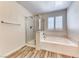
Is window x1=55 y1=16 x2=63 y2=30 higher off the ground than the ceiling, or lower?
lower

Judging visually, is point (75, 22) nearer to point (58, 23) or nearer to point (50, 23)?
point (58, 23)

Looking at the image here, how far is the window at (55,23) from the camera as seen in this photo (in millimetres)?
5543

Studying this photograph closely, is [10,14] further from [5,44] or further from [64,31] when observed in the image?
[64,31]

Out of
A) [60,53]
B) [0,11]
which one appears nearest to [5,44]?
[0,11]

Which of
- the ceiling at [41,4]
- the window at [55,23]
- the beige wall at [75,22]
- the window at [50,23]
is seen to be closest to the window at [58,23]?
the window at [55,23]

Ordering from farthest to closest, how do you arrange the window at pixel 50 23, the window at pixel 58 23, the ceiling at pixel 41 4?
the window at pixel 50 23
the window at pixel 58 23
the ceiling at pixel 41 4

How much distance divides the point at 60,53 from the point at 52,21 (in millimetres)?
3244

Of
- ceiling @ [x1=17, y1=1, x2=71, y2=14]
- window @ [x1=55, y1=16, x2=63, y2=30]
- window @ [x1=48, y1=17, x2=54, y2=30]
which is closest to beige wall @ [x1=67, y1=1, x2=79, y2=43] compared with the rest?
ceiling @ [x1=17, y1=1, x2=71, y2=14]

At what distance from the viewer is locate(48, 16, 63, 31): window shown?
5.54 meters

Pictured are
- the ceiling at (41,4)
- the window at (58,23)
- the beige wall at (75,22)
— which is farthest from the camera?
the window at (58,23)

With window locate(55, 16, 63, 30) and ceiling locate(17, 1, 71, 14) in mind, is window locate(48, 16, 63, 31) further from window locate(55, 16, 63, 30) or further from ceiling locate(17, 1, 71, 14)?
ceiling locate(17, 1, 71, 14)

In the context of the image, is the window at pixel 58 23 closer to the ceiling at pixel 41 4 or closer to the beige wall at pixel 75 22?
the ceiling at pixel 41 4

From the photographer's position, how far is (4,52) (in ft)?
7.99

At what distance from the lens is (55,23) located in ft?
18.7
